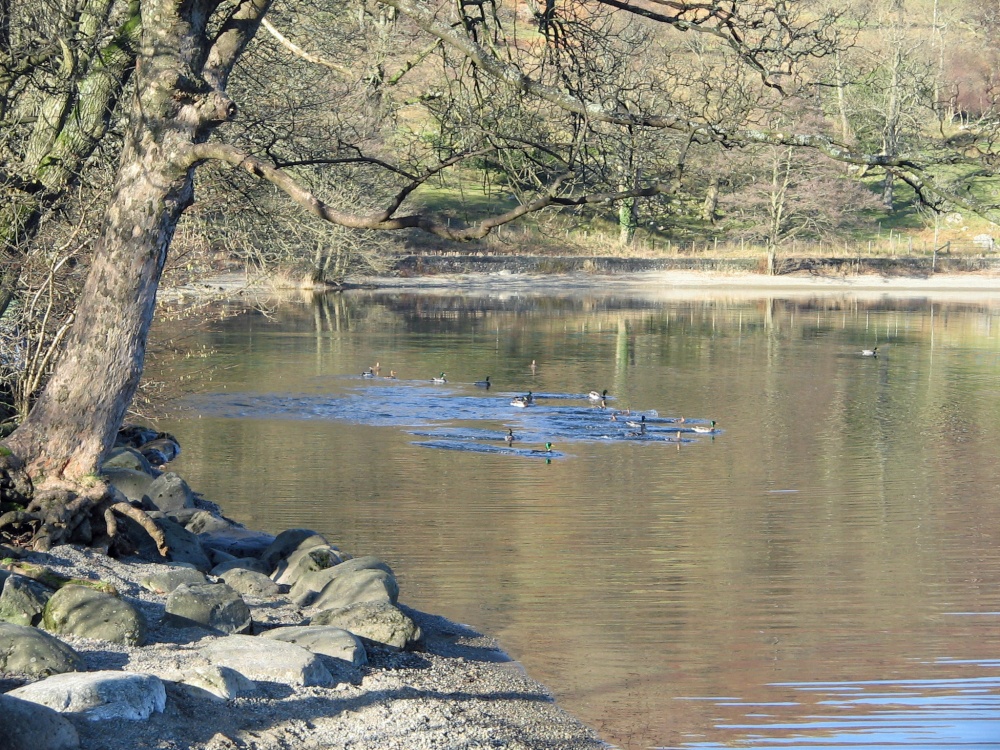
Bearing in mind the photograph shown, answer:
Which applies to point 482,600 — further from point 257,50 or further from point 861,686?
point 257,50

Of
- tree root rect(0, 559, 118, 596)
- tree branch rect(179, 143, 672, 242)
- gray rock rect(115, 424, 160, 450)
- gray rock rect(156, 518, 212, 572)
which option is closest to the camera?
tree branch rect(179, 143, 672, 242)

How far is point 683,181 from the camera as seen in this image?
8312 mm

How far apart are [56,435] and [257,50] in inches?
328

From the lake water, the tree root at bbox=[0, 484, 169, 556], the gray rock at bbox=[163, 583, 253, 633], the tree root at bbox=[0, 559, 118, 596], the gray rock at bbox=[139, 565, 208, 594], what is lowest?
the lake water

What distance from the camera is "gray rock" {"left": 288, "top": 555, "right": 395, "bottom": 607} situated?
10.2 meters

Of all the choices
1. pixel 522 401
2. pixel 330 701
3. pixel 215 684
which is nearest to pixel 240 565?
pixel 330 701

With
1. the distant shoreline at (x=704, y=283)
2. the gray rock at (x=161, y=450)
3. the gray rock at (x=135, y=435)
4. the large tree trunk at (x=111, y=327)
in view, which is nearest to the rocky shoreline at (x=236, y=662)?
the large tree trunk at (x=111, y=327)

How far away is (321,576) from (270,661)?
3.23 meters

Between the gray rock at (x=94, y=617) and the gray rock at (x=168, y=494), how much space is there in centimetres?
556

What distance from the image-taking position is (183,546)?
10.8 meters

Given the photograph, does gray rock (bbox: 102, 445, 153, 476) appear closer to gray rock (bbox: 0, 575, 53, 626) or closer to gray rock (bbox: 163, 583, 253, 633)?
gray rock (bbox: 163, 583, 253, 633)

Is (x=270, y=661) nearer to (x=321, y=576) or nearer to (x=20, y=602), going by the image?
(x=20, y=602)

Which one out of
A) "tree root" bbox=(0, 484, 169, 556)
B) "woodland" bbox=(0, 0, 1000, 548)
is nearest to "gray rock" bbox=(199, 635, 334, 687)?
"tree root" bbox=(0, 484, 169, 556)

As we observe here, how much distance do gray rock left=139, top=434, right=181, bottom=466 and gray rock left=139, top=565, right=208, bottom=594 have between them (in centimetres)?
845
